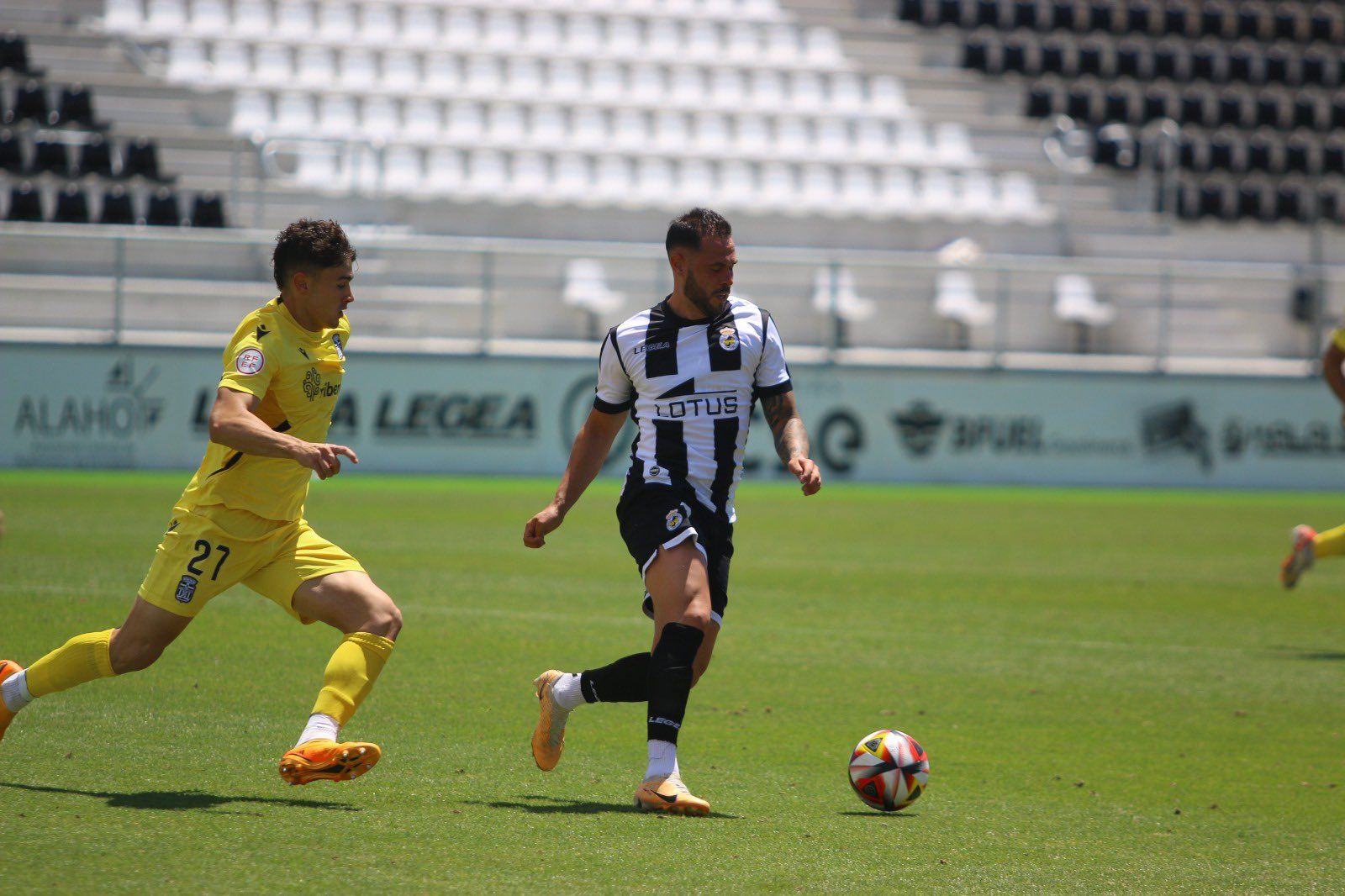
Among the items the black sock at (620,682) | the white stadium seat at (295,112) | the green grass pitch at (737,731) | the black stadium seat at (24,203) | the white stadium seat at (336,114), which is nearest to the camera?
the green grass pitch at (737,731)

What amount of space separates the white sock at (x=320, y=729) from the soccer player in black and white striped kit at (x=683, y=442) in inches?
32.0

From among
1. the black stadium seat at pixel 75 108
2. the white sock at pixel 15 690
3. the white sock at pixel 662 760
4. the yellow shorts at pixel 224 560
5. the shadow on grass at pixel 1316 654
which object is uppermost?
the black stadium seat at pixel 75 108

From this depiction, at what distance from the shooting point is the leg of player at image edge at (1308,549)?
32.8 ft

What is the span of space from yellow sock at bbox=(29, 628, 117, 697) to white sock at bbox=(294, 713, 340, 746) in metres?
0.77

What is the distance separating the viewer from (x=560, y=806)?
198 inches

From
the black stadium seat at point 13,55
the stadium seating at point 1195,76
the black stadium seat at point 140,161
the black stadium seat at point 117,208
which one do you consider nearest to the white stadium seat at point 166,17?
the black stadium seat at point 13,55

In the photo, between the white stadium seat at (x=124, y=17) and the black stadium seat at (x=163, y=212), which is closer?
the black stadium seat at (x=163, y=212)

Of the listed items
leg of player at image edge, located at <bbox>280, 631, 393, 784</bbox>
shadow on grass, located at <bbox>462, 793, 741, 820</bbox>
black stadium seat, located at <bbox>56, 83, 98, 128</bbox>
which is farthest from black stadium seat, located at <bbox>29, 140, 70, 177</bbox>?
shadow on grass, located at <bbox>462, 793, 741, 820</bbox>

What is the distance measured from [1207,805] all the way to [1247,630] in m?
4.78

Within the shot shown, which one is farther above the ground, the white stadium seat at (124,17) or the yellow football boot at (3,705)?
the white stadium seat at (124,17)

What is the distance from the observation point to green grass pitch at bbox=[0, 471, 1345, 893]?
436 cm

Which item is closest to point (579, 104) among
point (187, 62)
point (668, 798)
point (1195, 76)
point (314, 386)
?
point (187, 62)

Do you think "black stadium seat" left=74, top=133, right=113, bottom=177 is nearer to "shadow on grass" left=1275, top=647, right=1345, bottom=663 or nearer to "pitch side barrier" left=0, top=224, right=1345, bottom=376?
"pitch side barrier" left=0, top=224, right=1345, bottom=376

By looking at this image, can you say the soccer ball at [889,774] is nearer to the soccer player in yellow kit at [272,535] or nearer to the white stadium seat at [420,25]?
the soccer player in yellow kit at [272,535]
